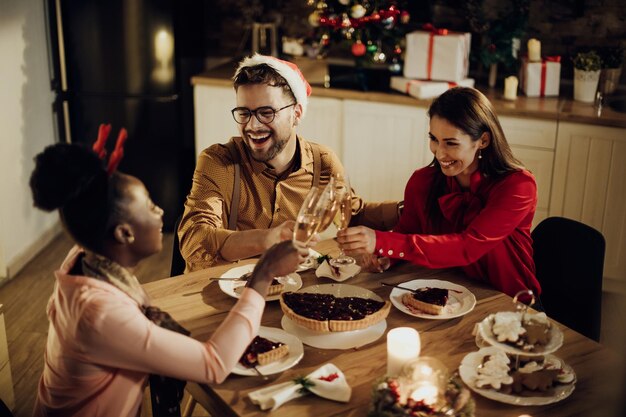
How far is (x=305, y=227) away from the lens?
173 cm

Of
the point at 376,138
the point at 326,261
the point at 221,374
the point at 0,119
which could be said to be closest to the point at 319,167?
the point at 326,261

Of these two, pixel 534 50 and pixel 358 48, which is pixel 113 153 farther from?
pixel 534 50

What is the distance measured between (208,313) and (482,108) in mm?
978

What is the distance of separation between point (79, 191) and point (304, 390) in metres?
0.61

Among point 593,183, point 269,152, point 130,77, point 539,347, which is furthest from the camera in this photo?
point 130,77

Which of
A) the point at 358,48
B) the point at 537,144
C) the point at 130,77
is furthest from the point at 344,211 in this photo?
the point at 130,77

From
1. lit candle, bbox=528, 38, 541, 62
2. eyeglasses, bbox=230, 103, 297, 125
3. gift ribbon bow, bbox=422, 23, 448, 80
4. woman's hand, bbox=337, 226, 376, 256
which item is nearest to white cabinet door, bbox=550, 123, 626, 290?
lit candle, bbox=528, 38, 541, 62

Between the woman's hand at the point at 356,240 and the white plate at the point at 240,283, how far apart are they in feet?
0.56

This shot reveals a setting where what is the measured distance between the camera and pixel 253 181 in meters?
2.43

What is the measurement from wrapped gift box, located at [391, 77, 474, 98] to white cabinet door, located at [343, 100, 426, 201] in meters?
0.09

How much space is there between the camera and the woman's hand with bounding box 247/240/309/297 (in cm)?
159

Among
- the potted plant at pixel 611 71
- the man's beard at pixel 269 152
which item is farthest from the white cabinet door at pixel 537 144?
the man's beard at pixel 269 152

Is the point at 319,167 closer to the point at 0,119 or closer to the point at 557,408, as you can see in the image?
the point at 557,408

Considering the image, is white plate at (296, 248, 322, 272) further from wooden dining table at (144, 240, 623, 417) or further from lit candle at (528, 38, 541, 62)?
lit candle at (528, 38, 541, 62)
